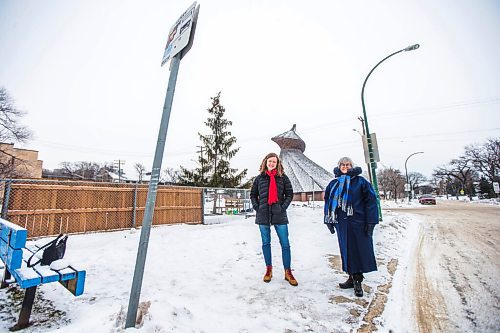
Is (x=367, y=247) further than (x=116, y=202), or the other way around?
(x=116, y=202)

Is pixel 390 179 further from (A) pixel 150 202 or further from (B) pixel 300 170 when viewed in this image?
(A) pixel 150 202

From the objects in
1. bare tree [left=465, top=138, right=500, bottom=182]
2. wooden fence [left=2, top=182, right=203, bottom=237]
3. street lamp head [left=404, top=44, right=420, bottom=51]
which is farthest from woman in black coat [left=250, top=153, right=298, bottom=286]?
bare tree [left=465, top=138, right=500, bottom=182]

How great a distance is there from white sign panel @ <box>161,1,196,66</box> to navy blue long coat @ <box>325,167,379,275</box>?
8.38ft

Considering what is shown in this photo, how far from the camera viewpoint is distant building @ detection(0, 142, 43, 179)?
80.6 feet

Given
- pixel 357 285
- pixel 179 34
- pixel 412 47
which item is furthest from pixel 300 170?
pixel 179 34

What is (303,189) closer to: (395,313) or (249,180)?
(249,180)

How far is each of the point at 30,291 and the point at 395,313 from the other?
11.7 feet

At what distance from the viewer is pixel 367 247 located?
3.16m

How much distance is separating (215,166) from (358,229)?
1823cm

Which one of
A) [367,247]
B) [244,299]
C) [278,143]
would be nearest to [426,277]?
[367,247]

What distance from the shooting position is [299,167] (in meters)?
31.3

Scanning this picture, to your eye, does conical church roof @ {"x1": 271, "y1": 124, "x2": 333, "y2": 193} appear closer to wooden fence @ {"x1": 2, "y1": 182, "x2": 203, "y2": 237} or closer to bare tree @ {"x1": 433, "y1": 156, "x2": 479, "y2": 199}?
wooden fence @ {"x1": 2, "y1": 182, "x2": 203, "y2": 237}

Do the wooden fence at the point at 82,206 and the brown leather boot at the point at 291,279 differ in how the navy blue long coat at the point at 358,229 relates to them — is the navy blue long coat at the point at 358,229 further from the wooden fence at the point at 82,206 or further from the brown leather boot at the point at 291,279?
the wooden fence at the point at 82,206

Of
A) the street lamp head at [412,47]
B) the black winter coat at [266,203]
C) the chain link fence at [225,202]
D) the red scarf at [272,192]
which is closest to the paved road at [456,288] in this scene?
the black winter coat at [266,203]
